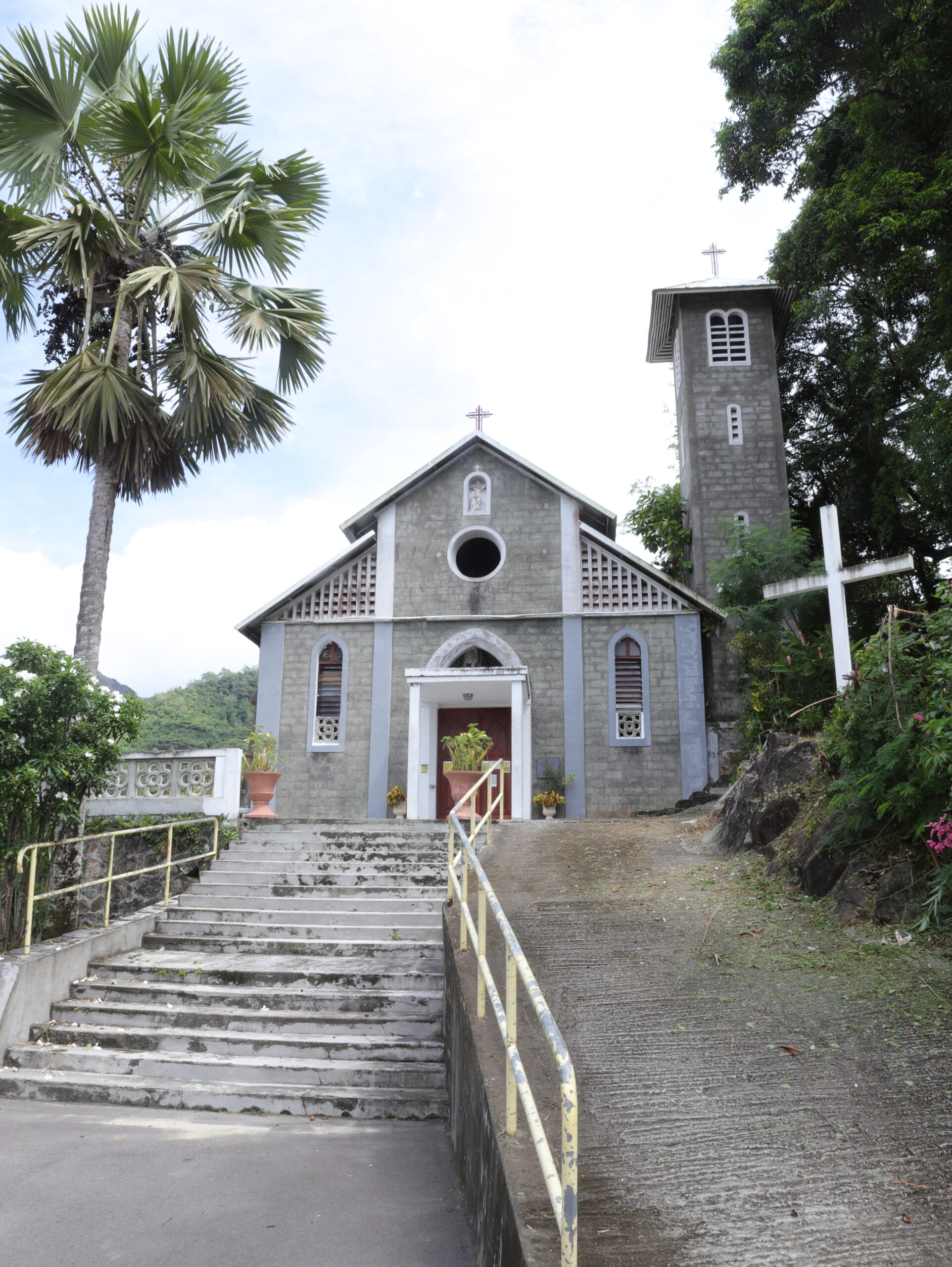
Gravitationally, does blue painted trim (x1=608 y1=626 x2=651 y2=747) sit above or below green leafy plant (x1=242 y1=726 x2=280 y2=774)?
above

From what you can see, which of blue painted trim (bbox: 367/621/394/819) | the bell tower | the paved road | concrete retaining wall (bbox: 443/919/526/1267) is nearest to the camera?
concrete retaining wall (bbox: 443/919/526/1267)

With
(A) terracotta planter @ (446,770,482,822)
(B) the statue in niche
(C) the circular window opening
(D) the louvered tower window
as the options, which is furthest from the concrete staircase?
(B) the statue in niche

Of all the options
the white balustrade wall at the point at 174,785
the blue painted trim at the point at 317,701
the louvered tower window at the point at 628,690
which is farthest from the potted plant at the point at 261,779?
the louvered tower window at the point at 628,690

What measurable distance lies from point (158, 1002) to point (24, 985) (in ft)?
3.53

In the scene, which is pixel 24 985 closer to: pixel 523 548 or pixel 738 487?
pixel 523 548

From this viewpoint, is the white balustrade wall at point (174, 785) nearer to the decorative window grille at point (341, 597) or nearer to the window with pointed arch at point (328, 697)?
the window with pointed arch at point (328, 697)

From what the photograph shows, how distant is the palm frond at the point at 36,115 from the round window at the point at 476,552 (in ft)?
26.8

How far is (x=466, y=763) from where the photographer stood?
1320 cm

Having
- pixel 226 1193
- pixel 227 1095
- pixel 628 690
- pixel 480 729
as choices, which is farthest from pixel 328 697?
pixel 226 1193

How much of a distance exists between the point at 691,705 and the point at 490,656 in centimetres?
360

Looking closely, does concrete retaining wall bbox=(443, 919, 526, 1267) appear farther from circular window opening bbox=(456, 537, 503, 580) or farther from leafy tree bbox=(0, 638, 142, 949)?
circular window opening bbox=(456, 537, 503, 580)

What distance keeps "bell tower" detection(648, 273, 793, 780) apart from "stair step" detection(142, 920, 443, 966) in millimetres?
11243

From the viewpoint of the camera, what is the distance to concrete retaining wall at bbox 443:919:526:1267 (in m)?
3.30

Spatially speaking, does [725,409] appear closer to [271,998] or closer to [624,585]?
[624,585]
